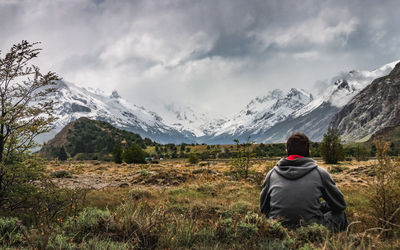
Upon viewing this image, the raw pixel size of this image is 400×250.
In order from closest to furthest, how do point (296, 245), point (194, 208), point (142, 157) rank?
1. point (296, 245)
2. point (194, 208)
3. point (142, 157)

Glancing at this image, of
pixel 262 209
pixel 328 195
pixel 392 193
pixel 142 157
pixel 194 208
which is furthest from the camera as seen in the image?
pixel 142 157

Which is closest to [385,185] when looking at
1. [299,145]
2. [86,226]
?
[299,145]

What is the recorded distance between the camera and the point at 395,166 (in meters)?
5.52

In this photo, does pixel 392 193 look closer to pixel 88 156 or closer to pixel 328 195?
pixel 328 195

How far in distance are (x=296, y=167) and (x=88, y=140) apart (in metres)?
155

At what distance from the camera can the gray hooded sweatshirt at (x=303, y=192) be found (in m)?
4.34

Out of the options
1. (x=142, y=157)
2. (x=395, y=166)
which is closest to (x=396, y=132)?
(x=142, y=157)

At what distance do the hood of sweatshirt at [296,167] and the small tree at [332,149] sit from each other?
124ft

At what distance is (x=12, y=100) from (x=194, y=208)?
605 cm

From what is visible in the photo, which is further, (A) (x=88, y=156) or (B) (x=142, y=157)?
(A) (x=88, y=156)

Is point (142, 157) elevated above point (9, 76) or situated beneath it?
situated beneath

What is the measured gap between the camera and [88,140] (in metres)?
145

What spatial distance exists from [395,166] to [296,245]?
323 cm

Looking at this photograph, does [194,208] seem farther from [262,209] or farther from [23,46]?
[23,46]
